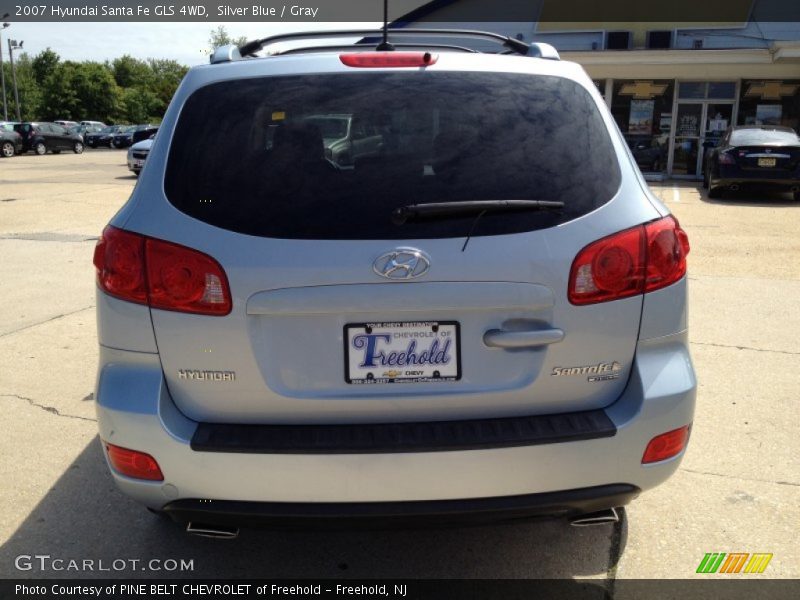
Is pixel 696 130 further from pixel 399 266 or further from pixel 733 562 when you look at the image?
pixel 399 266

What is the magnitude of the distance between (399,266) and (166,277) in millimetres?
717

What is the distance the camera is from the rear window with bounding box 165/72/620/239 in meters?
2.29

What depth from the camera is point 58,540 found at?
118 inches

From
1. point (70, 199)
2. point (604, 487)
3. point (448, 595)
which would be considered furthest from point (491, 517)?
point (70, 199)

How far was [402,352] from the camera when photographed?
2.29 meters

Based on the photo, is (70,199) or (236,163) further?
(70,199)

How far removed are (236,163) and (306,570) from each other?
152 cm

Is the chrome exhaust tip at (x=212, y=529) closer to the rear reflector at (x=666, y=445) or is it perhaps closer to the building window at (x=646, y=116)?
the rear reflector at (x=666, y=445)

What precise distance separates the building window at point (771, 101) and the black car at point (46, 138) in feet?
105

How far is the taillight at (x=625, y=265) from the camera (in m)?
2.32

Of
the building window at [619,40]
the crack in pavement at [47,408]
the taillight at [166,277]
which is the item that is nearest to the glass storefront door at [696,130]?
the building window at [619,40]

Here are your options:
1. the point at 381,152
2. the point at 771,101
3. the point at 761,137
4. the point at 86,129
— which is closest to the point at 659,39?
the point at 771,101

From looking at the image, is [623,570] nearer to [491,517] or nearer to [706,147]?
[491,517]

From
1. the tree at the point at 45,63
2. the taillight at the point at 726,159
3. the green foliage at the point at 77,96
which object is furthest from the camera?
the tree at the point at 45,63
